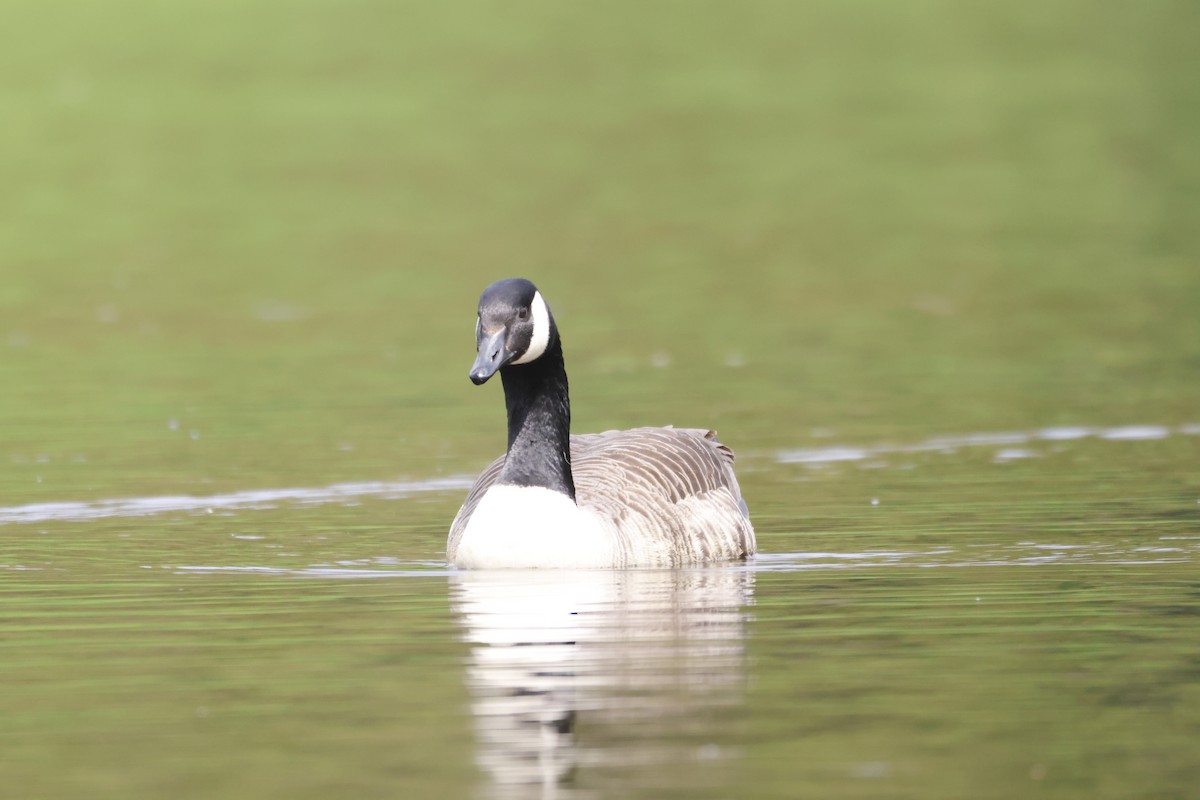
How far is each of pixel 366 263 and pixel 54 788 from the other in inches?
978

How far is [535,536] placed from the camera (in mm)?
13125

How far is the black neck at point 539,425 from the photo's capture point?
1338cm

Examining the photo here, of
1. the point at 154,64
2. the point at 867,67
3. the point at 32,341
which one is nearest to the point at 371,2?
the point at 154,64

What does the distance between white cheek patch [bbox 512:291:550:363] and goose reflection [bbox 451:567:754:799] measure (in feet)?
4.40

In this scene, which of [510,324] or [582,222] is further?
[582,222]

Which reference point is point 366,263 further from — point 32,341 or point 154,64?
point 154,64

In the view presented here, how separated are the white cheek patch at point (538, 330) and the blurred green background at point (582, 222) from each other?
393cm

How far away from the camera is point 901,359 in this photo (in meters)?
23.4

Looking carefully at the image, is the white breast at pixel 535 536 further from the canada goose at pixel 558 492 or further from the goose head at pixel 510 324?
the goose head at pixel 510 324

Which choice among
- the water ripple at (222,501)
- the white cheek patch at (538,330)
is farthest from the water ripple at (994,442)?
the white cheek patch at (538,330)

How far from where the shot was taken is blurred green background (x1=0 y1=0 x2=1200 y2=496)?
20422mm

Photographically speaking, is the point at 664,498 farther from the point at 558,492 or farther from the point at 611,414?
the point at 611,414

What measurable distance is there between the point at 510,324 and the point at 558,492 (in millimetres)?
1015

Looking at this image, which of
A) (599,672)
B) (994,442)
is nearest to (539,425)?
(599,672)
